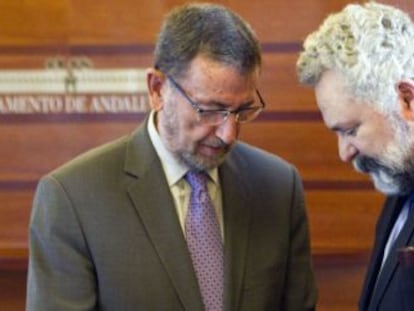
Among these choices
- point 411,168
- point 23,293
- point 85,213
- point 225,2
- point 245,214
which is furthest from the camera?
point 23,293

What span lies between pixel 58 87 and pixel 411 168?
1.61 m

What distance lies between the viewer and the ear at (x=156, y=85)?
199 centimetres

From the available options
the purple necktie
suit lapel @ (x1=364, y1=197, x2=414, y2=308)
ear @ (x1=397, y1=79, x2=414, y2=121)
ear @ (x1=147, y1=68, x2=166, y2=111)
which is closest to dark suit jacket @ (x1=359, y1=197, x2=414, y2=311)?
suit lapel @ (x1=364, y1=197, x2=414, y2=308)

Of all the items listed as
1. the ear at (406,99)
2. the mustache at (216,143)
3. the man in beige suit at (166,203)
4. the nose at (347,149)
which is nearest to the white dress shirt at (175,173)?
the man in beige suit at (166,203)

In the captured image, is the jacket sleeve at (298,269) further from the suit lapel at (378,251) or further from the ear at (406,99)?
the ear at (406,99)

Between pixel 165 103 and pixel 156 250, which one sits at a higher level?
pixel 165 103

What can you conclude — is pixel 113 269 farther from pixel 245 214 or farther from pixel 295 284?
pixel 295 284

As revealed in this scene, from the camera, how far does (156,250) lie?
6.54ft

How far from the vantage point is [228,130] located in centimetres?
193

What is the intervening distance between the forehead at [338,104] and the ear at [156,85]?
1.23 feet

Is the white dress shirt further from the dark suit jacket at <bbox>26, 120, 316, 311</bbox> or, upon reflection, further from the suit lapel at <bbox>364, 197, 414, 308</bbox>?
the suit lapel at <bbox>364, 197, 414, 308</bbox>

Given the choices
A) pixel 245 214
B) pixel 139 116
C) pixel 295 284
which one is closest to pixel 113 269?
pixel 245 214

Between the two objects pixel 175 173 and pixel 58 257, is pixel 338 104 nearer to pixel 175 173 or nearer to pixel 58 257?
pixel 175 173

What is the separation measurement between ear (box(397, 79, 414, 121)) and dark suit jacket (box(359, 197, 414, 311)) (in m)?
0.25
